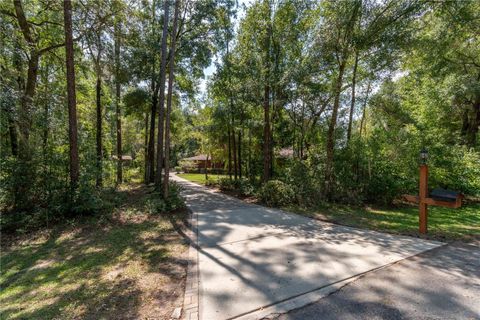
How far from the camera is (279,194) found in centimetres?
881

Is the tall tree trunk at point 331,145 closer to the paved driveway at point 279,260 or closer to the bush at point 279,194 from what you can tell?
the bush at point 279,194

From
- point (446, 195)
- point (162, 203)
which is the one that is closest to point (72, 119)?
point (162, 203)

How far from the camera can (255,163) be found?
44.9 ft

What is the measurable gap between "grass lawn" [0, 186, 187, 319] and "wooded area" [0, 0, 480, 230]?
1.63m

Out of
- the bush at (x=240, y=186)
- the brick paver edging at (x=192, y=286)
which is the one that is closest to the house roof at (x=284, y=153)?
the bush at (x=240, y=186)

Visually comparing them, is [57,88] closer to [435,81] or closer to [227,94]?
[227,94]

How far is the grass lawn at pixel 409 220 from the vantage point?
5.30 metres

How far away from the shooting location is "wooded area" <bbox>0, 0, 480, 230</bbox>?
691cm

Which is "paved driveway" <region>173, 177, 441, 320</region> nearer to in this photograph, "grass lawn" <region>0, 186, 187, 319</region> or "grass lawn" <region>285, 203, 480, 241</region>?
"grass lawn" <region>0, 186, 187, 319</region>

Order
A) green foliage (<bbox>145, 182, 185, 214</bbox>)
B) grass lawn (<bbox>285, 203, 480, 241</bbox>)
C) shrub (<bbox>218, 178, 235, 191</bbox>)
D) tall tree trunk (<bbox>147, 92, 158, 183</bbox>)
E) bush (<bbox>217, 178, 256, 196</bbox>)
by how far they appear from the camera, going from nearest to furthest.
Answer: grass lawn (<bbox>285, 203, 480, 241</bbox>) → green foliage (<bbox>145, 182, 185, 214</bbox>) → bush (<bbox>217, 178, 256, 196</bbox>) → tall tree trunk (<bbox>147, 92, 158, 183</bbox>) → shrub (<bbox>218, 178, 235, 191</bbox>)

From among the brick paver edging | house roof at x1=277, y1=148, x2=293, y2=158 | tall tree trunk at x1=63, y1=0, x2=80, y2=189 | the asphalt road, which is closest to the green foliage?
tall tree trunk at x1=63, y1=0, x2=80, y2=189

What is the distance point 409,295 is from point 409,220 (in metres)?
5.15

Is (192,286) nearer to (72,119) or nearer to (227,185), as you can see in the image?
(72,119)

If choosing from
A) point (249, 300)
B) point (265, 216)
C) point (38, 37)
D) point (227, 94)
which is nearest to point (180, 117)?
point (227, 94)
